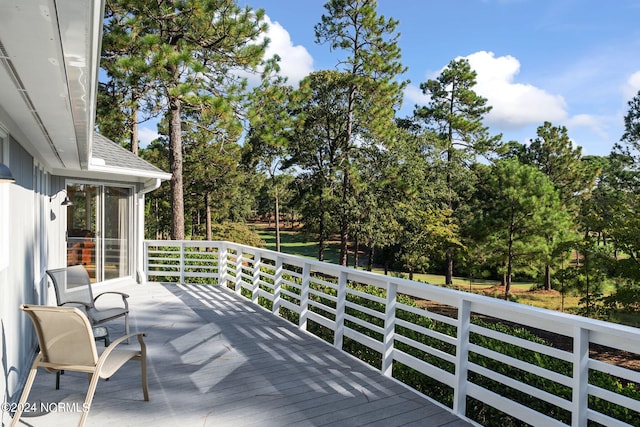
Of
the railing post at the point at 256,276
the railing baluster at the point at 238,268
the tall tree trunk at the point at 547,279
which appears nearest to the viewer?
the railing post at the point at 256,276

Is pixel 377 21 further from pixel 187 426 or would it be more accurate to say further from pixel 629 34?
pixel 187 426

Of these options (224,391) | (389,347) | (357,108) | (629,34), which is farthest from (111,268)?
(629,34)

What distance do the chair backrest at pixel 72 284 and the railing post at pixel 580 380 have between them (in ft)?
15.0

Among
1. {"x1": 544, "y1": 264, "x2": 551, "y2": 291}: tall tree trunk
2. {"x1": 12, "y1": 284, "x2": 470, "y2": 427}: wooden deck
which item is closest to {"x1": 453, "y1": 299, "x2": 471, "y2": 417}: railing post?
{"x1": 12, "y1": 284, "x2": 470, "y2": 427}: wooden deck

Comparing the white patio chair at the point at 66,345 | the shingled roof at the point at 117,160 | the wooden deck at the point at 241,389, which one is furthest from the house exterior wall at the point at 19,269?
the shingled roof at the point at 117,160

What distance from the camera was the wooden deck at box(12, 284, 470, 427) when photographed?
315cm

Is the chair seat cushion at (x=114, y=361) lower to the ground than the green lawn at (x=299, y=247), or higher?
higher

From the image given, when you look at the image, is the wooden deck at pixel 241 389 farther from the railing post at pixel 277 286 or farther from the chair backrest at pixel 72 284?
the railing post at pixel 277 286

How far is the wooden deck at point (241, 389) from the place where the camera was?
10.3ft

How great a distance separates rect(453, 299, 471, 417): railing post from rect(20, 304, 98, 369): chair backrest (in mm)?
2545

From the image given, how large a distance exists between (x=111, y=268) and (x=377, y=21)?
14.5 meters

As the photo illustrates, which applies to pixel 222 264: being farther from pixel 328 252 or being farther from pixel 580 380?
pixel 328 252

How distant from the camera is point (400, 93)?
779 inches

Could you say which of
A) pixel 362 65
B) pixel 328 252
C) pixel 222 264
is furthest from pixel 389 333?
pixel 328 252
